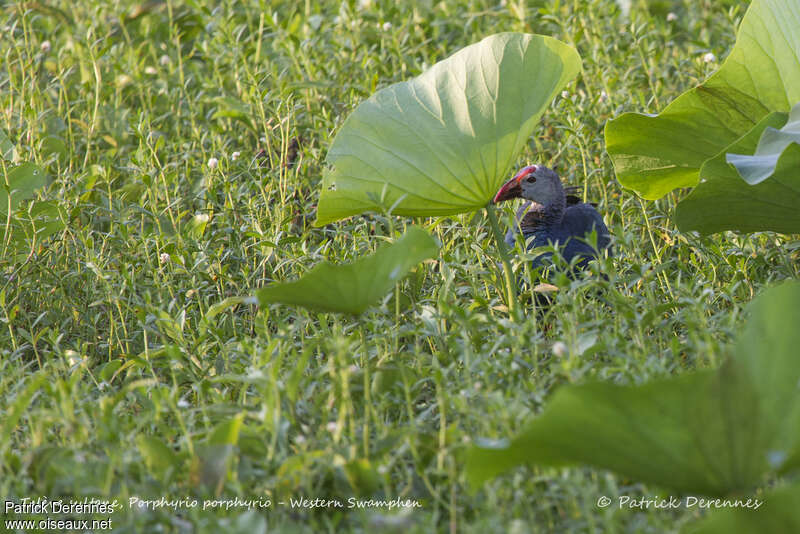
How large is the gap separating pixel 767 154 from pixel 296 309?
127cm

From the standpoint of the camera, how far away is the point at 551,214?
3.00m

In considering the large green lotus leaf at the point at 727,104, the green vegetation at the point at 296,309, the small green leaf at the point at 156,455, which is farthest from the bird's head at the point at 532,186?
the small green leaf at the point at 156,455

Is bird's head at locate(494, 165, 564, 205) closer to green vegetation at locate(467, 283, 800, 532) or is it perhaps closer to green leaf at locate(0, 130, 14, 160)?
green vegetation at locate(467, 283, 800, 532)

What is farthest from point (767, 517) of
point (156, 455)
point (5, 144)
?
point (5, 144)

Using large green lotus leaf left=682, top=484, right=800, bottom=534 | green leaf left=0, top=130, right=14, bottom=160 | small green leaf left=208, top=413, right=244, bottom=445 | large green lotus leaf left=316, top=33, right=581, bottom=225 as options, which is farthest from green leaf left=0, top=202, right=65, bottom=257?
large green lotus leaf left=682, top=484, right=800, bottom=534

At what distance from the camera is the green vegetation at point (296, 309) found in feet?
5.76

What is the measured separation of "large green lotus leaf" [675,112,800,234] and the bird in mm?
361

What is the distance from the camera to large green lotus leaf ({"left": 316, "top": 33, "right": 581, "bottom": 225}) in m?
2.62

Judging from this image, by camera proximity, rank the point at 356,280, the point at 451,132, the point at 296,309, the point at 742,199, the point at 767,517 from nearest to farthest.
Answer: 1. the point at 767,517
2. the point at 356,280
3. the point at 742,199
4. the point at 296,309
5. the point at 451,132

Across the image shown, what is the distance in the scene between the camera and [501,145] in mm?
2633

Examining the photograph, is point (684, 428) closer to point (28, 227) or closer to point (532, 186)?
point (532, 186)

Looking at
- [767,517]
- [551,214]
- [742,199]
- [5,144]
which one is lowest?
[767,517]

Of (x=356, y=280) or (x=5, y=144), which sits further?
(x=5, y=144)

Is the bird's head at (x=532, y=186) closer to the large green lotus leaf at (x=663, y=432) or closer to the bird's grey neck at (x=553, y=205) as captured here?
the bird's grey neck at (x=553, y=205)
